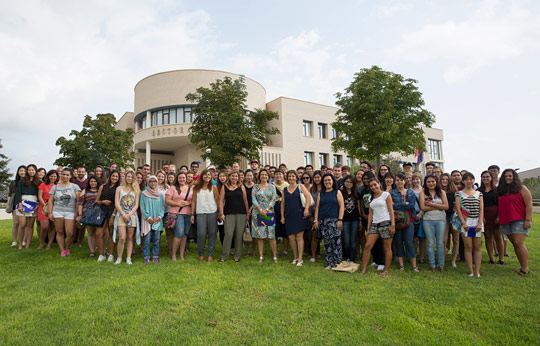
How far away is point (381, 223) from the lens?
573 cm

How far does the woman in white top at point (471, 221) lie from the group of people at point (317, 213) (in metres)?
0.02

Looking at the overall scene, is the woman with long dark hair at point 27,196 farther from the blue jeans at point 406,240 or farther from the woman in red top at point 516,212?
the woman in red top at point 516,212

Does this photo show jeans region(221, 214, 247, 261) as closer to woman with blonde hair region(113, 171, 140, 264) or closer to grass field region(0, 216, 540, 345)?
grass field region(0, 216, 540, 345)

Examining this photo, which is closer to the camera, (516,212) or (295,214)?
(516,212)

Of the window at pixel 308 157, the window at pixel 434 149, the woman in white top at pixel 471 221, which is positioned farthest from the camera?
the window at pixel 434 149

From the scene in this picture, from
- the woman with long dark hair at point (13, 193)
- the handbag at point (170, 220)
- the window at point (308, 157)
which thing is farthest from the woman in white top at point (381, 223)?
the window at point (308, 157)

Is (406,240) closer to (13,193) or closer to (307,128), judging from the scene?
(13,193)

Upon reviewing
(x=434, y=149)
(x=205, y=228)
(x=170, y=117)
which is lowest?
(x=205, y=228)

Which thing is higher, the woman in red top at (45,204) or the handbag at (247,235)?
the woman in red top at (45,204)

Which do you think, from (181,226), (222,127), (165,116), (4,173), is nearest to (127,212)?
(181,226)

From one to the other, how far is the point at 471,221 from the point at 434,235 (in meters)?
0.68

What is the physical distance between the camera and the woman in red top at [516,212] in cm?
565

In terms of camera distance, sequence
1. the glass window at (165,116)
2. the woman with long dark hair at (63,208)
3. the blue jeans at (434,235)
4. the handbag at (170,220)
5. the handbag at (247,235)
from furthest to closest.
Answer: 1. the glass window at (165,116)
2. the handbag at (247,235)
3. the woman with long dark hair at (63,208)
4. the handbag at (170,220)
5. the blue jeans at (434,235)

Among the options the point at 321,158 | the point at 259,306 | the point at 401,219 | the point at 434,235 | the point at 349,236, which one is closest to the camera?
the point at 259,306
